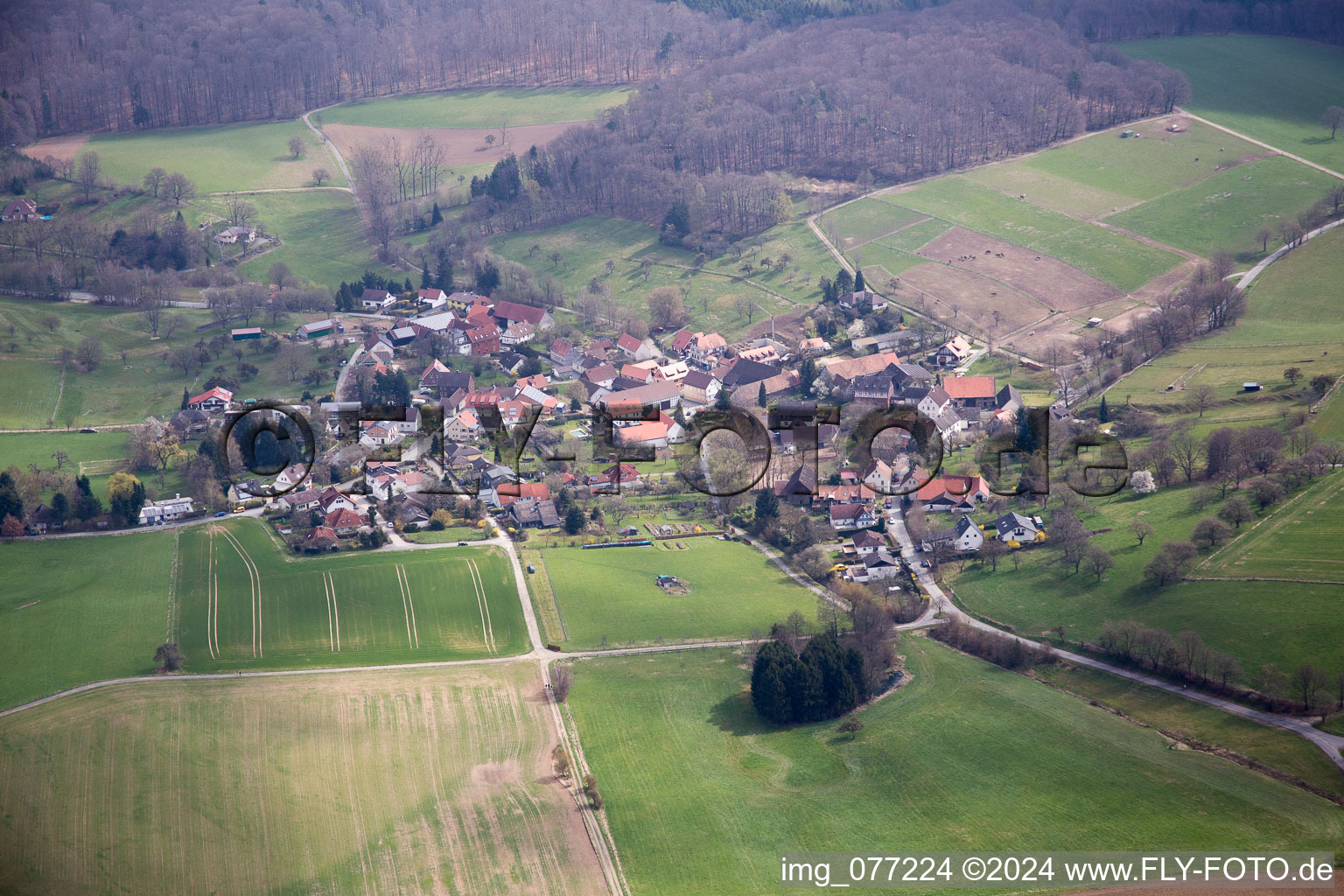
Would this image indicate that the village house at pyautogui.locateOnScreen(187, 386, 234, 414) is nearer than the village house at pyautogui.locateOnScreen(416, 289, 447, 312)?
Yes

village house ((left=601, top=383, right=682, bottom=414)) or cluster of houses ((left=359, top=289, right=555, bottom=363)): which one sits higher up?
cluster of houses ((left=359, top=289, right=555, bottom=363))

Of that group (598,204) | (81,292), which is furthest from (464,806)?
(598,204)

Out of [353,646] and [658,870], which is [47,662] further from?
[658,870]

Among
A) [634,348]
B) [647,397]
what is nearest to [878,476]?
[647,397]

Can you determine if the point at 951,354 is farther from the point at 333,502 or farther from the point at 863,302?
the point at 333,502

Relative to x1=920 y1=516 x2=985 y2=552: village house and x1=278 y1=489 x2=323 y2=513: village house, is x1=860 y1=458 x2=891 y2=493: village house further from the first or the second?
x1=278 y1=489 x2=323 y2=513: village house

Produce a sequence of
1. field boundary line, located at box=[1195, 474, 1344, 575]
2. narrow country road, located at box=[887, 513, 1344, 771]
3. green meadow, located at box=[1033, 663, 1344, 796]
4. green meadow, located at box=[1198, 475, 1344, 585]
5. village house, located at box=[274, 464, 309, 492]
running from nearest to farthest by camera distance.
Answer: green meadow, located at box=[1033, 663, 1344, 796], narrow country road, located at box=[887, 513, 1344, 771], green meadow, located at box=[1198, 475, 1344, 585], field boundary line, located at box=[1195, 474, 1344, 575], village house, located at box=[274, 464, 309, 492]

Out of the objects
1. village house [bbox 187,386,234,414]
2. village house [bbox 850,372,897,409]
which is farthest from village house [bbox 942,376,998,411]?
village house [bbox 187,386,234,414]
